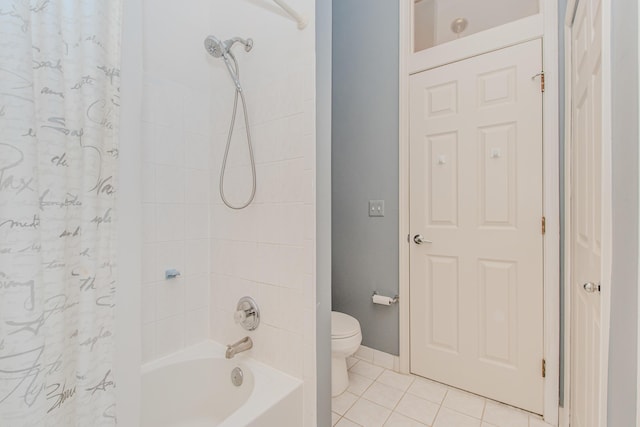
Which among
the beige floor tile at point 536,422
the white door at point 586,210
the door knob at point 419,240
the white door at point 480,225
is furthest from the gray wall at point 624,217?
the door knob at point 419,240

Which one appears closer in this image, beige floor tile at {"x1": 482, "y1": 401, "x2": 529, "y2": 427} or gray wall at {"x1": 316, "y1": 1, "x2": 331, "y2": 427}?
gray wall at {"x1": 316, "y1": 1, "x2": 331, "y2": 427}

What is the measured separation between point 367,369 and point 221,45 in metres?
2.15

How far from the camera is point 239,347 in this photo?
1.31m

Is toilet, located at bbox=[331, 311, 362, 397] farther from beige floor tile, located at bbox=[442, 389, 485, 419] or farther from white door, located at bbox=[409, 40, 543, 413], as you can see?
beige floor tile, located at bbox=[442, 389, 485, 419]

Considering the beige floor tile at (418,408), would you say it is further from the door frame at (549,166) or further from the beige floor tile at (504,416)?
the door frame at (549,166)

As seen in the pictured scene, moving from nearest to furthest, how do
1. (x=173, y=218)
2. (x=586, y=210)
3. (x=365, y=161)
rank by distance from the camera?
(x=586, y=210) → (x=173, y=218) → (x=365, y=161)

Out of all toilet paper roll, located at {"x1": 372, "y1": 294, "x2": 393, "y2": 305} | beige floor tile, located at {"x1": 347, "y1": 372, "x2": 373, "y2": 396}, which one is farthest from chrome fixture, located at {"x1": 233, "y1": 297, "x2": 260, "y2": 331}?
toilet paper roll, located at {"x1": 372, "y1": 294, "x2": 393, "y2": 305}

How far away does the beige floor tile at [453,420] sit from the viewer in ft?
4.90

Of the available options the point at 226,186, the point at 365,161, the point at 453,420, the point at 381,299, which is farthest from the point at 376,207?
the point at 453,420

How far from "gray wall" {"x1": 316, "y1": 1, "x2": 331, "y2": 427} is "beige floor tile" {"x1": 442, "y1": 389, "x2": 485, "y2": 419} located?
0.85 metres

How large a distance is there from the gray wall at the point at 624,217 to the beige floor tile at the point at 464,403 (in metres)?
1.06

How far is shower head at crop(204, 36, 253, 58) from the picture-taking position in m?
1.31

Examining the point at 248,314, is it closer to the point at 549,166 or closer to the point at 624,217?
the point at 624,217

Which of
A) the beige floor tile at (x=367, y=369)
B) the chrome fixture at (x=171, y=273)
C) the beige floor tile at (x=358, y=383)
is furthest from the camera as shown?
the beige floor tile at (x=367, y=369)
